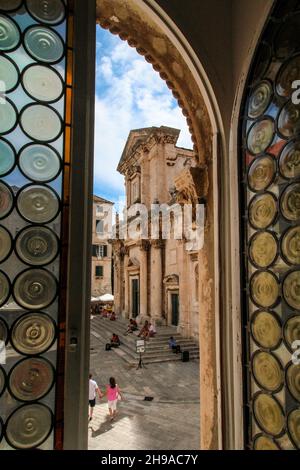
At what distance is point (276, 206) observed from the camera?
9.56 ft

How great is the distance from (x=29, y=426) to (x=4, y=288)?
41.9 inches

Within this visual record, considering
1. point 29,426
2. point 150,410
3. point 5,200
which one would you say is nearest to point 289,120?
point 5,200

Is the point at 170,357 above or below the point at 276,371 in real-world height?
below

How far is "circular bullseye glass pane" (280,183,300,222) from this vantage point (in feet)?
8.80

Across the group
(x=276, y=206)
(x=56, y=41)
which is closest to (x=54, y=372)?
(x=276, y=206)

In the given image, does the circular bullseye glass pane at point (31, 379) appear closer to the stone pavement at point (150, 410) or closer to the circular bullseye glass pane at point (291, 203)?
the circular bullseye glass pane at point (291, 203)

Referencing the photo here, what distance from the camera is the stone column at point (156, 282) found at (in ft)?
62.9

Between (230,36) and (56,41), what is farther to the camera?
(230,36)

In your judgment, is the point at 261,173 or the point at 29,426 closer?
the point at 29,426

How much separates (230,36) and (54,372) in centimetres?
397

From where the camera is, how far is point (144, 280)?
20.8 meters

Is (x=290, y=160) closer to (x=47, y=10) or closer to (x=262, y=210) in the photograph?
(x=262, y=210)

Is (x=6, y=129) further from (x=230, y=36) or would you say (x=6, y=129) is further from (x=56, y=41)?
→ (x=230, y=36)

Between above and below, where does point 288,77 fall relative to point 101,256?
above
